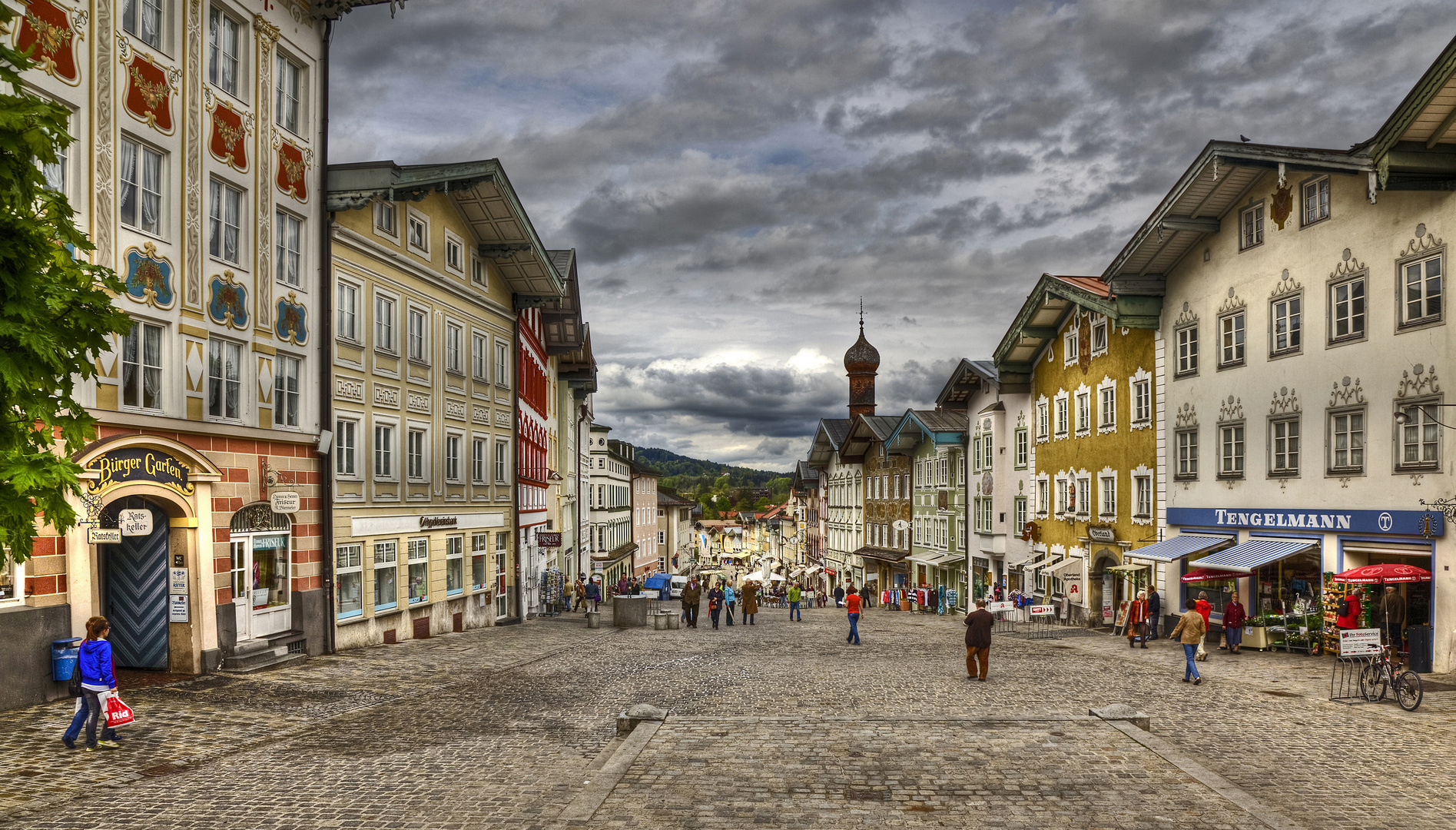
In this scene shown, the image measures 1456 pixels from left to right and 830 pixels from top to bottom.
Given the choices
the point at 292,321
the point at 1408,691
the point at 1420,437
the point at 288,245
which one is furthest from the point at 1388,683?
the point at 288,245

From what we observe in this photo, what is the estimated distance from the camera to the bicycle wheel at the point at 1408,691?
54.9 ft

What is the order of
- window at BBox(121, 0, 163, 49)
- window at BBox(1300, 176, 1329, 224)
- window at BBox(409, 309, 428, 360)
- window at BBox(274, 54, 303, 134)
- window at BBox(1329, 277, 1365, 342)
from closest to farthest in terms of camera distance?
window at BBox(121, 0, 163, 49)
window at BBox(274, 54, 303, 134)
window at BBox(1329, 277, 1365, 342)
window at BBox(1300, 176, 1329, 224)
window at BBox(409, 309, 428, 360)

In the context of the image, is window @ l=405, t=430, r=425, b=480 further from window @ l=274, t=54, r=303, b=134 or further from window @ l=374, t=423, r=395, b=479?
window @ l=274, t=54, r=303, b=134

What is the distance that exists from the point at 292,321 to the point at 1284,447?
76.0 ft

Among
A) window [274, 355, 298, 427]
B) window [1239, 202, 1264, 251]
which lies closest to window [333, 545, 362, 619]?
window [274, 355, 298, 427]

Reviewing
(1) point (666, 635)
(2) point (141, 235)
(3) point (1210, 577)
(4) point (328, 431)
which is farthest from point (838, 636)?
(2) point (141, 235)

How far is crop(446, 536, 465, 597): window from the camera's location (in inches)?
1241

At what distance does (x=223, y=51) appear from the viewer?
21.3 metres

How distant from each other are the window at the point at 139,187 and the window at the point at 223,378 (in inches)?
100.0

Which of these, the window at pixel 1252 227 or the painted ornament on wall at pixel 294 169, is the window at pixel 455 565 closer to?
the painted ornament on wall at pixel 294 169

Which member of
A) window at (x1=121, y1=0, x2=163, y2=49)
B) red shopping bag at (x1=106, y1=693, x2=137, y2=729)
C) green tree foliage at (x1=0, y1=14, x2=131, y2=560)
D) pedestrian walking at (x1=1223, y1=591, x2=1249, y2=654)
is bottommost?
pedestrian walking at (x1=1223, y1=591, x2=1249, y2=654)

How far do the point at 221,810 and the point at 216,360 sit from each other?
483 inches

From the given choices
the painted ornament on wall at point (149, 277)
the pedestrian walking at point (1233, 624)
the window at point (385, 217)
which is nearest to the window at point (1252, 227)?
the pedestrian walking at point (1233, 624)

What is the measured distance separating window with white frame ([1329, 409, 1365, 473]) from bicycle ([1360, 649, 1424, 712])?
7408 mm
